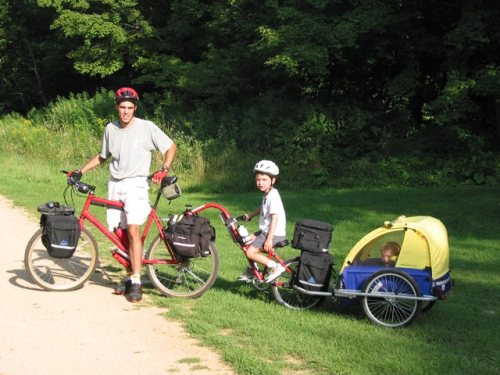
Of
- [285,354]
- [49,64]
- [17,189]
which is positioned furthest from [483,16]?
[49,64]

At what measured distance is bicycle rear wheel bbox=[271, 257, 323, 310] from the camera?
6.73m

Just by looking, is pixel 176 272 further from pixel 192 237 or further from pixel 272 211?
pixel 272 211

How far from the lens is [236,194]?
660 inches

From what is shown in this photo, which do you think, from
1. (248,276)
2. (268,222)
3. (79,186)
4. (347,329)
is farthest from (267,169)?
(79,186)

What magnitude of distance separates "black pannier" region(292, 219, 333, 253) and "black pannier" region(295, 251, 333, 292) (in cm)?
8

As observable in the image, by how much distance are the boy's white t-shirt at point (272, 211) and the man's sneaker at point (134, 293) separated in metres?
1.38

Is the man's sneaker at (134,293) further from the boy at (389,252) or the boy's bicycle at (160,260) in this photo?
the boy at (389,252)

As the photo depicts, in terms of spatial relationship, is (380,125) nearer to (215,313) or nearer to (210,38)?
(210,38)

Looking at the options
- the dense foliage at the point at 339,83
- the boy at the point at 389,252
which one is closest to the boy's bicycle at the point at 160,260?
the boy at the point at 389,252

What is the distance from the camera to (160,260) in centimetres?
712

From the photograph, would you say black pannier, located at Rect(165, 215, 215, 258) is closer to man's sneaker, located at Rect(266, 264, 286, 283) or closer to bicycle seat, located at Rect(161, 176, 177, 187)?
bicycle seat, located at Rect(161, 176, 177, 187)

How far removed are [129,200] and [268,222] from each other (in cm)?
144

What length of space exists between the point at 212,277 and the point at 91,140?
15441 mm

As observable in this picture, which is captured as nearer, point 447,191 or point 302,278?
point 302,278
